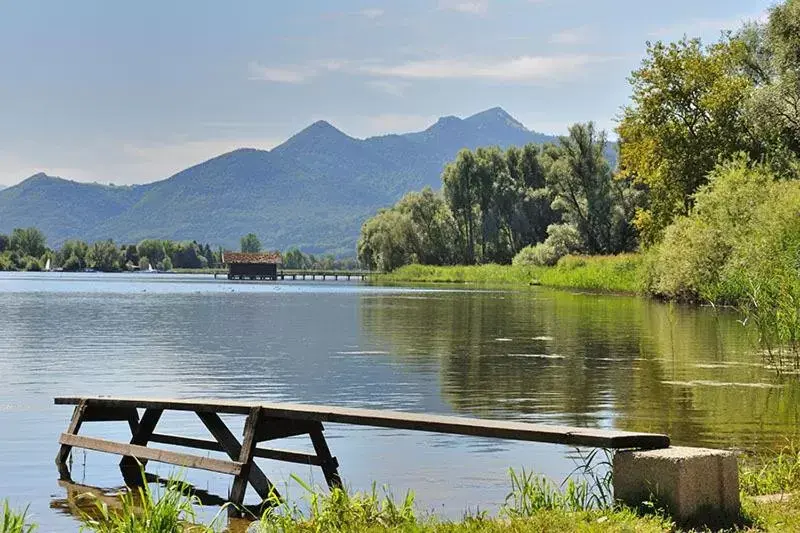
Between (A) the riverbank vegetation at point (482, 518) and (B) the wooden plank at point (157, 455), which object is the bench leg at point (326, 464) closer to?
(B) the wooden plank at point (157, 455)

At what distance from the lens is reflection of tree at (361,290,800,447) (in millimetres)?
19531

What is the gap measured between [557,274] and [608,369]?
246 feet

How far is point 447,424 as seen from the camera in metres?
11.6

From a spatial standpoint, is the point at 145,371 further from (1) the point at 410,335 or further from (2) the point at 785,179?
(2) the point at 785,179

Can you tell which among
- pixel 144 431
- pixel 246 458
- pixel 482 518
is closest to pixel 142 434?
pixel 144 431

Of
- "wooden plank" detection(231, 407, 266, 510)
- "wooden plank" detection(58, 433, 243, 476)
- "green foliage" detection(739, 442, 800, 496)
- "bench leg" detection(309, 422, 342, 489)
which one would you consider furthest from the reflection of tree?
"wooden plank" detection(58, 433, 243, 476)

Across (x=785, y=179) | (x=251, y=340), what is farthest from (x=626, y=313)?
(x=251, y=340)

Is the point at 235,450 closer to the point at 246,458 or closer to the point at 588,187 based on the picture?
the point at 246,458

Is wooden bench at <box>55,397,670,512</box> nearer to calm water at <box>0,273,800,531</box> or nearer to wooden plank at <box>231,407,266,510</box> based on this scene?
wooden plank at <box>231,407,266,510</box>

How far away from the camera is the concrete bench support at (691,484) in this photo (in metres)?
9.59

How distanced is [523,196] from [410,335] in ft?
301

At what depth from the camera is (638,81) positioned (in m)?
67.2

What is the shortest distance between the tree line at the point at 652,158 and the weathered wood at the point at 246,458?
47223mm

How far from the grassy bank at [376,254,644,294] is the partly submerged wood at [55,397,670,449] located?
61586 mm
